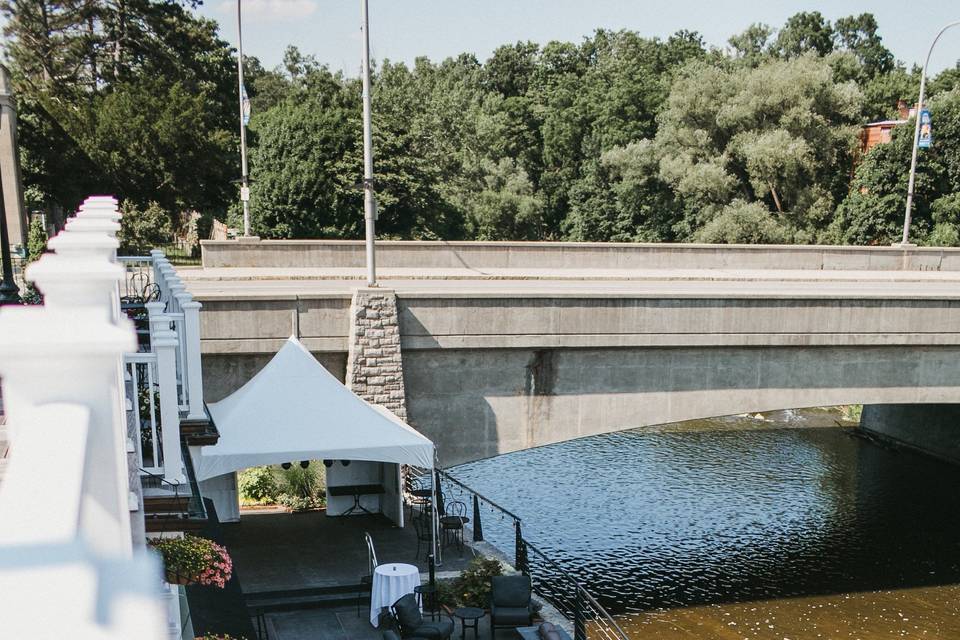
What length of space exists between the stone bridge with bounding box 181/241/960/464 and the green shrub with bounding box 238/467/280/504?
4073 mm

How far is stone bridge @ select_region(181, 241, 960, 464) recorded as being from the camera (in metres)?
15.4

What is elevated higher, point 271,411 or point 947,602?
point 271,411

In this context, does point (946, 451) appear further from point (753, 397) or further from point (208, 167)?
point (208, 167)

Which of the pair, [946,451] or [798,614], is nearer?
[798,614]

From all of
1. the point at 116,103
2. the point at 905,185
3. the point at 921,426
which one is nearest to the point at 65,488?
the point at 921,426

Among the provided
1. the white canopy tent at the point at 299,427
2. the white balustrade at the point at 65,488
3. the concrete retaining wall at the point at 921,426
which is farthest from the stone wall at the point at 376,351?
the concrete retaining wall at the point at 921,426

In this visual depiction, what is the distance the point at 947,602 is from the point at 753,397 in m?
5.89

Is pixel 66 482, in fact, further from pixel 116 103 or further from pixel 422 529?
pixel 116 103

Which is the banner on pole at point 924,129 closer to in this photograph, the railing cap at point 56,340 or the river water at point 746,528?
the river water at point 746,528

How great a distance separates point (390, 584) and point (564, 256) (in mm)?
15632

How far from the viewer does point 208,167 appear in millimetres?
37125

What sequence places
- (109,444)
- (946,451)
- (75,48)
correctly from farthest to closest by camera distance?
(75,48) < (946,451) < (109,444)

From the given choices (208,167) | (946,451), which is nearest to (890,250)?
(946,451)

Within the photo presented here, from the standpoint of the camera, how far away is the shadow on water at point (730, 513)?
18.4 meters
